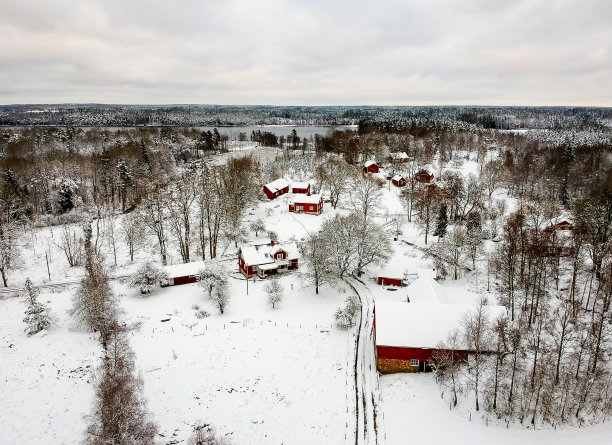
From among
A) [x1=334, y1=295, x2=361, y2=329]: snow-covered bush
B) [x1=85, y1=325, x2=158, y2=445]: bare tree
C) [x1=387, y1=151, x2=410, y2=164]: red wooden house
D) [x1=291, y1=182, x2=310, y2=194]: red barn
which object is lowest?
[x1=334, y1=295, x2=361, y2=329]: snow-covered bush

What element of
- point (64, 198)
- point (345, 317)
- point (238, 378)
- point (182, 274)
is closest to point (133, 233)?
point (182, 274)

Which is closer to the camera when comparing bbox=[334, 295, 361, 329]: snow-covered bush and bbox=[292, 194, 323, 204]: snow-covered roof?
bbox=[334, 295, 361, 329]: snow-covered bush

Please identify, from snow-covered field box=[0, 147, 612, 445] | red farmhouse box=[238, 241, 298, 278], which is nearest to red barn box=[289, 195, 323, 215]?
red farmhouse box=[238, 241, 298, 278]

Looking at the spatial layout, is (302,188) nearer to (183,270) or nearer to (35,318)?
(183,270)

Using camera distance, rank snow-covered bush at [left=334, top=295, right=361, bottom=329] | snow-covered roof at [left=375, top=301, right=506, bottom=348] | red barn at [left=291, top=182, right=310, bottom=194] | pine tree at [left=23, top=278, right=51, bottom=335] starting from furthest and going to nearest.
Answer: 1. red barn at [left=291, top=182, right=310, bottom=194]
2. snow-covered bush at [left=334, top=295, right=361, bottom=329]
3. pine tree at [left=23, top=278, right=51, bottom=335]
4. snow-covered roof at [left=375, top=301, right=506, bottom=348]

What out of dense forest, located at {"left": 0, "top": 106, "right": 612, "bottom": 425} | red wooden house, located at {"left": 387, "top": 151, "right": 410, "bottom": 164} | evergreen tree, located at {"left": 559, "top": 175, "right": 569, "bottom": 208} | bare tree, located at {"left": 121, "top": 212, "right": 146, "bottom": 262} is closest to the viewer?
dense forest, located at {"left": 0, "top": 106, "right": 612, "bottom": 425}

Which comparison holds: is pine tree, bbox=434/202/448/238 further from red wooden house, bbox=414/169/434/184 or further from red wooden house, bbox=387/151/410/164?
red wooden house, bbox=387/151/410/164

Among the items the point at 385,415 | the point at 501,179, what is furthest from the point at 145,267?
the point at 501,179
